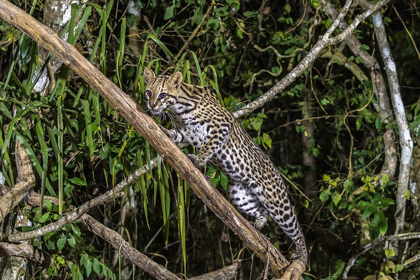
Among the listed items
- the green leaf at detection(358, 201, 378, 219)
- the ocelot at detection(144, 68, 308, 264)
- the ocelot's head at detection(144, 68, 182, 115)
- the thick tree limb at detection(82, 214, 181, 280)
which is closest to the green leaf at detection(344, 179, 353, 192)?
the green leaf at detection(358, 201, 378, 219)

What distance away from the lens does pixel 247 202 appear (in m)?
4.00

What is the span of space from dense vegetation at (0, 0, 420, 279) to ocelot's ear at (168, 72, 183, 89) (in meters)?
0.21

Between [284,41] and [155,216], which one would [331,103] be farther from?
[155,216]

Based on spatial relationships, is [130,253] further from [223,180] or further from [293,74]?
[293,74]

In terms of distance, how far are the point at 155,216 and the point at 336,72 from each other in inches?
84.7

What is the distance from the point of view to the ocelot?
Result: 3348mm

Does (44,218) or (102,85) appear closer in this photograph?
(102,85)

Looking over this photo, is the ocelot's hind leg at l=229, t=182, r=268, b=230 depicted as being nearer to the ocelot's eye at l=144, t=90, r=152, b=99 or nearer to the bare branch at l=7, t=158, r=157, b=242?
the bare branch at l=7, t=158, r=157, b=242

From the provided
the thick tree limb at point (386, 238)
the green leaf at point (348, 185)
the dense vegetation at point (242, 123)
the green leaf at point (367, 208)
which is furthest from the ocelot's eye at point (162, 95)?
the thick tree limb at point (386, 238)

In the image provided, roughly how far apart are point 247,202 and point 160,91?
1057 mm

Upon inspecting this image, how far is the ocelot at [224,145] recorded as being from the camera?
335cm

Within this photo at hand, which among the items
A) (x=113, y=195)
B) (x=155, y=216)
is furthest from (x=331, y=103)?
(x=113, y=195)

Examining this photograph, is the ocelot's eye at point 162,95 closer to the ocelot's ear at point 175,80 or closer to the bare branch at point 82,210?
the ocelot's ear at point 175,80

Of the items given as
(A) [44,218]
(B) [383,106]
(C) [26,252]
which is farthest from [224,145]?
(B) [383,106]
